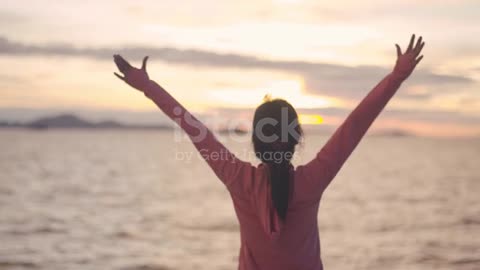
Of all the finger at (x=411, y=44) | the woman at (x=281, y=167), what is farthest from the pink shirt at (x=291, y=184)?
the finger at (x=411, y=44)

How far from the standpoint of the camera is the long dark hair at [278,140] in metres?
2.68

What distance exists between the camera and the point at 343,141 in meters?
2.71

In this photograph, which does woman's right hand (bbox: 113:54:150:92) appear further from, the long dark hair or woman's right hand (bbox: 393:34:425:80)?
woman's right hand (bbox: 393:34:425:80)

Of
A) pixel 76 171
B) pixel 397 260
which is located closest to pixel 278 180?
pixel 397 260

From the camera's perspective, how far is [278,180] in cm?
268

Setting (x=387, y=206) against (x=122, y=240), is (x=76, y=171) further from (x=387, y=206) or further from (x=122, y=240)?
(x=122, y=240)

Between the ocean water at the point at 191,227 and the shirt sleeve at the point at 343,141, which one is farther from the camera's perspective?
the ocean water at the point at 191,227

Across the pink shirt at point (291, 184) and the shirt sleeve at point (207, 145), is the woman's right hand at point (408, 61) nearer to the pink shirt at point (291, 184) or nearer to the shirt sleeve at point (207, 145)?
Answer: the pink shirt at point (291, 184)

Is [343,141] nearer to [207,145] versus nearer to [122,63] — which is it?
[207,145]

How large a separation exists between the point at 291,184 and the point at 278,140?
0.19 metres

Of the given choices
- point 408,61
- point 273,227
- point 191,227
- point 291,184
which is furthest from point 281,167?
point 191,227

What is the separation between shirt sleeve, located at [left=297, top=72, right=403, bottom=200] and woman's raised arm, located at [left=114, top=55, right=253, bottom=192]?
26cm

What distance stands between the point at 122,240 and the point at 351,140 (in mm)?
12849

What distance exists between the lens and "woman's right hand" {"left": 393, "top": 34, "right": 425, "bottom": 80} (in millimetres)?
2711
